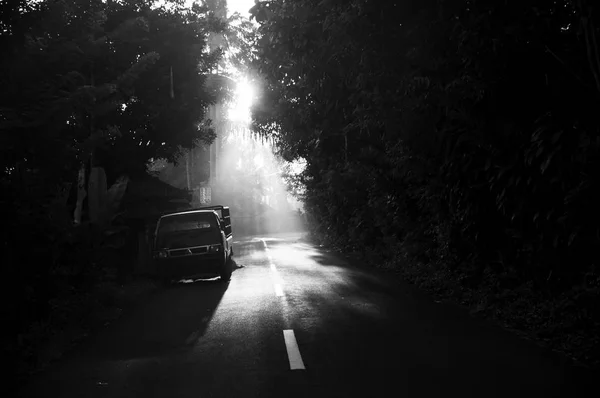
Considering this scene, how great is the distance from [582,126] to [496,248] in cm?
450

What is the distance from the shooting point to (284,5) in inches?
605

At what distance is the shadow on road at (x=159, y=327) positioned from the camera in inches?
357

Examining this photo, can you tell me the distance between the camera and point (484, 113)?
11203mm

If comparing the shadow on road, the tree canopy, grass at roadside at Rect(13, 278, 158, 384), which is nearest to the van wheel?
the shadow on road

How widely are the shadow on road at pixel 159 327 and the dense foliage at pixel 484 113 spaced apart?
5.63 metres

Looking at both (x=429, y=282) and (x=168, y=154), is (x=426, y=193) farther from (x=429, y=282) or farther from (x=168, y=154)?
(x=168, y=154)

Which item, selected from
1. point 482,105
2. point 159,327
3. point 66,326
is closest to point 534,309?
point 482,105

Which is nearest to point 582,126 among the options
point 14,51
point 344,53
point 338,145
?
point 344,53

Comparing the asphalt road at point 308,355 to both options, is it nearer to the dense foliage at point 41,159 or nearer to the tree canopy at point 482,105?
the dense foliage at point 41,159

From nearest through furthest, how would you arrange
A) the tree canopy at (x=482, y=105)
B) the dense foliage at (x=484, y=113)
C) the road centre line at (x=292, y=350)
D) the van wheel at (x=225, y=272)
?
the road centre line at (x=292, y=350) → the dense foliage at (x=484, y=113) → the tree canopy at (x=482, y=105) → the van wheel at (x=225, y=272)

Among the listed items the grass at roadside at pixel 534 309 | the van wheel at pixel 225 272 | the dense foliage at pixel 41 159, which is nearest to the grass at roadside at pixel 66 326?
the dense foliage at pixel 41 159

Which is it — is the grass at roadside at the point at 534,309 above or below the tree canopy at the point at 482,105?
below

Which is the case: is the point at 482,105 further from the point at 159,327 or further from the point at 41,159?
the point at 41,159

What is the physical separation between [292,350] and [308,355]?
38cm
